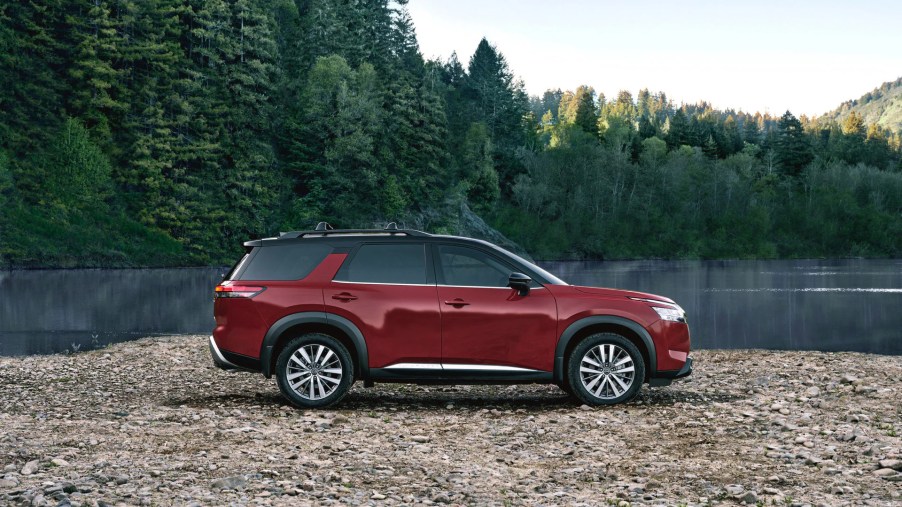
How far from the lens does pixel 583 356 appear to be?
35.1 ft

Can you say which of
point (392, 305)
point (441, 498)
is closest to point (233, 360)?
point (392, 305)

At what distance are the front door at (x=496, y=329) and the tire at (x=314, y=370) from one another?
126cm

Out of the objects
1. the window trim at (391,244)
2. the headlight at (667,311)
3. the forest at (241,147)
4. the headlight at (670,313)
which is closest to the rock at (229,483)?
the window trim at (391,244)

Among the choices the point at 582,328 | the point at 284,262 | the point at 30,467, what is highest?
the point at 284,262

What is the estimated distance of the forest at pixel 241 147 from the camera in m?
76.1

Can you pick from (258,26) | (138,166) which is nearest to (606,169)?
(258,26)

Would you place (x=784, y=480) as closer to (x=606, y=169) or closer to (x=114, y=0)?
(x=114, y=0)

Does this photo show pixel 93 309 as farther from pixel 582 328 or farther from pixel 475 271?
pixel 582 328

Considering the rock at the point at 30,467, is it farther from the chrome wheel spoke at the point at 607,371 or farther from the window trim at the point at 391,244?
the chrome wheel spoke at the point at 607,371

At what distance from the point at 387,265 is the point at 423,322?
84 centimetres

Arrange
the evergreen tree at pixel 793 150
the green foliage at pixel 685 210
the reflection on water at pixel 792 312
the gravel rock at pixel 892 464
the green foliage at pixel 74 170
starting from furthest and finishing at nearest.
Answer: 1. the evergreen tree at pixel 793 150
2. the green foliage at pixel 685 210
3. the green foliage at pixel 74 170
4. the reflection on water at pixel 792 312
5. the gravel rock at pixel 892 464

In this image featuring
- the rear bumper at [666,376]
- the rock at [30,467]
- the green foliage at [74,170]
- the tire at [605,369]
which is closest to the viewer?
the rock at [30,467]

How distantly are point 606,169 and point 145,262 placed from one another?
65998mm

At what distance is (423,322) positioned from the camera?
34.7 ft
